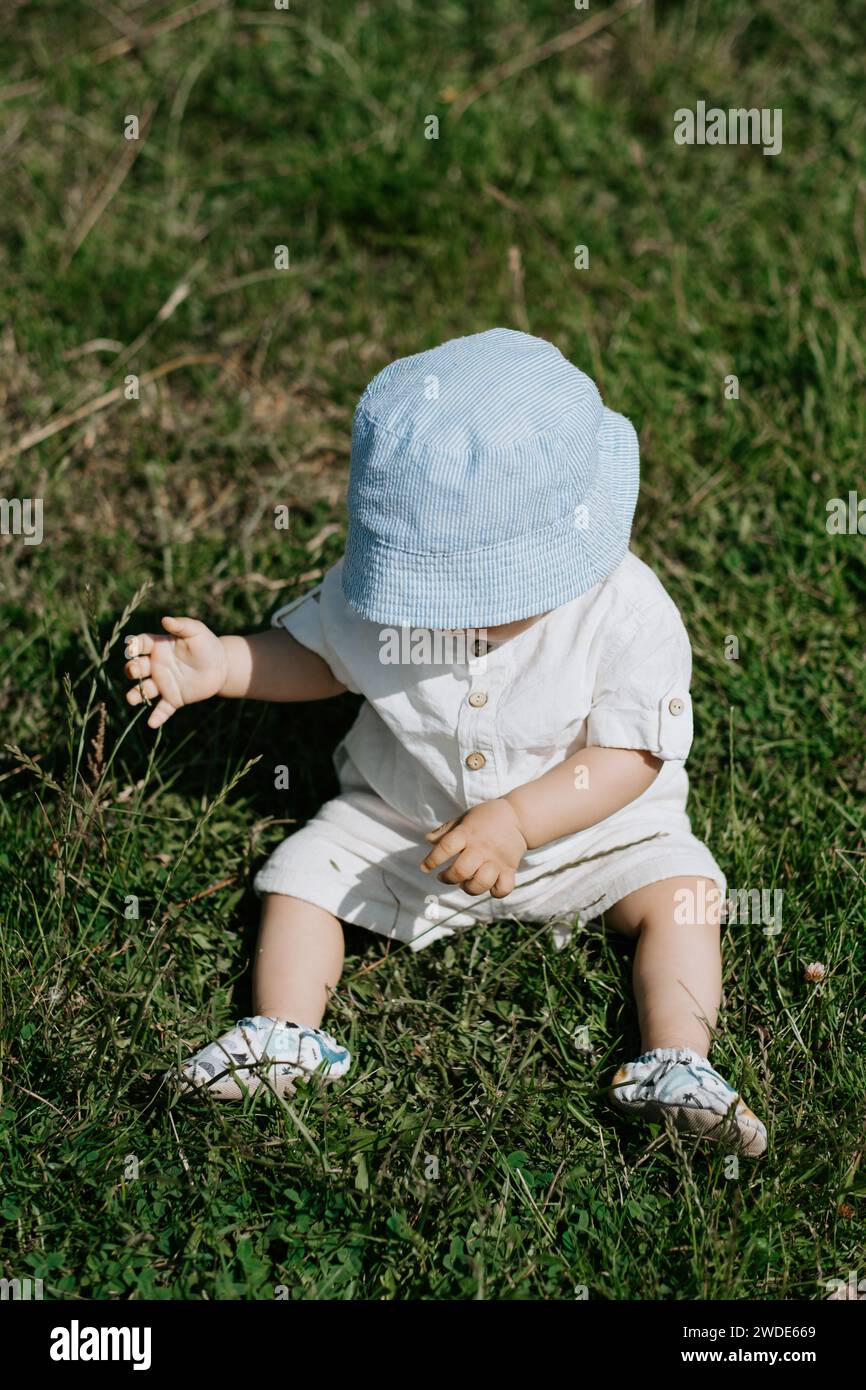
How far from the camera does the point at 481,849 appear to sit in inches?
94.0

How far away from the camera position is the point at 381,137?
13.8 ft

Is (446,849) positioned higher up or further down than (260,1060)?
higher up

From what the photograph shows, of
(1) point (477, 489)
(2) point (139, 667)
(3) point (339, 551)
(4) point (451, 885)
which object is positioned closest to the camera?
(1) point (477, 489)

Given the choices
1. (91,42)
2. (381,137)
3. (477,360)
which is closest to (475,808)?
(477,360)

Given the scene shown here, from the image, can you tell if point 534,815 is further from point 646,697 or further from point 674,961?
point 674,961

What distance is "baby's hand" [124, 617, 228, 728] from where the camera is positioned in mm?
2645

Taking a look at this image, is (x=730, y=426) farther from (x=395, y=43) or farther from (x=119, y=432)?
(x=395, y=43)

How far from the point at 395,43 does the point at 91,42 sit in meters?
1.04

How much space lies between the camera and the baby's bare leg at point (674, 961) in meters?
2.56

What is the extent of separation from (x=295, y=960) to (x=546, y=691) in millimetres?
736

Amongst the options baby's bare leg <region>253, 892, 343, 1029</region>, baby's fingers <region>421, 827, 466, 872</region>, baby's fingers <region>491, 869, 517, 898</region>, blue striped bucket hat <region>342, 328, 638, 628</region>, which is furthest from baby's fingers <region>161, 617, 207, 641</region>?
baby's fingers <region>491, 869, 517, 898</region>

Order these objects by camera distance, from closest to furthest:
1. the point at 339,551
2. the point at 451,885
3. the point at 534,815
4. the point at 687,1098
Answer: the point at 687,1098
the point at 534,815
the point at 451,885
the point at 339,551

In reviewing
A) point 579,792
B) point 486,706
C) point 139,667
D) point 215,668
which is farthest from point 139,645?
point 579,792
